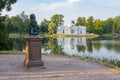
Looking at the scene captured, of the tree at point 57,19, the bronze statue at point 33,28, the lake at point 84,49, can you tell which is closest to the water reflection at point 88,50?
the lake at point 84,49

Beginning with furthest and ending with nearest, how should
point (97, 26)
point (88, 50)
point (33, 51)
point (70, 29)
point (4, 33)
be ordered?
point (70, 29) → point (97, 26) → point (88, 50) → point (4, 33) → point (33, 51)

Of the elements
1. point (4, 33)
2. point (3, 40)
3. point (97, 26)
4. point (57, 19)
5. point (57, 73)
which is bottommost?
point (57, 73)

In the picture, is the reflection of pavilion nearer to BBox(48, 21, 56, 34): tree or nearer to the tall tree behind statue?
the tall tree behind statue

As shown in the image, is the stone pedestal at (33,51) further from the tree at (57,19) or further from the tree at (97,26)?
the tree at (97,26)

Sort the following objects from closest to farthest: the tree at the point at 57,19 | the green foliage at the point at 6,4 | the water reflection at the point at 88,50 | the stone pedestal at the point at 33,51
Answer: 1. the stone pedestal at the point at 33,51
2. the green foliage at the point at 6,4
3. the water reflection at the point at 88,50
4. the tree at the point at 57,19

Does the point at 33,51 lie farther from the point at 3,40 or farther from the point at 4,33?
the point at 4,33

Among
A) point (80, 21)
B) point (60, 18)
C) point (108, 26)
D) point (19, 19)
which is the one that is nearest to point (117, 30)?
point (108, 26)

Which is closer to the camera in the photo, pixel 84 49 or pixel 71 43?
pixel 84 49

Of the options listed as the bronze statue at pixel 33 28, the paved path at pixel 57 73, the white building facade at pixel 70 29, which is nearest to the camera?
the paved path at pixel 57 73

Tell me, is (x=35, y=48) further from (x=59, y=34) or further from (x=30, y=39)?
(x=59, y=34)

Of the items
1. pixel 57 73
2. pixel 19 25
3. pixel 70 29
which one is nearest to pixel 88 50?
pixel 57 73

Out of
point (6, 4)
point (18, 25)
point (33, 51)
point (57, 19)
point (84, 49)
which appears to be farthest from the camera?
point (57, 19)

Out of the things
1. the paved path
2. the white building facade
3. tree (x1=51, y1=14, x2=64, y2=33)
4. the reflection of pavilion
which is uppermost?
tree (x1=51, y1=14, x2=64, y2=33)

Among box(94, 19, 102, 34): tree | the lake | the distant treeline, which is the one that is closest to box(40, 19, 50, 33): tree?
the distant treeline
